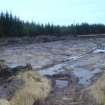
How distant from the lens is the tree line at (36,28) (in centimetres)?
4419

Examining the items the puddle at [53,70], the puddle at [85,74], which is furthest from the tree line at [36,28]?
the puddle at [85,74]

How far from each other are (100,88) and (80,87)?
1794 millimetres

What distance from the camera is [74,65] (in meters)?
19.1

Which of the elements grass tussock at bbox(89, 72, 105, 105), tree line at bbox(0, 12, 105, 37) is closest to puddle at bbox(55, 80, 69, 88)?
grass tussock at bbox(89, 72, 105, 105)

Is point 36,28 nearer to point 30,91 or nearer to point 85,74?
point 85,74

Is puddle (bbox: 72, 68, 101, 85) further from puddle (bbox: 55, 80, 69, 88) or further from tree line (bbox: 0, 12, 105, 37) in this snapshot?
tree line (bbox: 0, 12, 105, 37)

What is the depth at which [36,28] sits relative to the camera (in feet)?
167

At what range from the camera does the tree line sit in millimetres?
44191

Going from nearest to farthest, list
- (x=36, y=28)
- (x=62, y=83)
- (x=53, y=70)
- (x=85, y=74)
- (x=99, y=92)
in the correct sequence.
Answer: (x=99, y=92) < (x=62, y=83) < (x=85, y=74) < (x=53, y=70) < (x=36, y=28)

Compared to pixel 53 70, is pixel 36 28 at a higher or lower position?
higher

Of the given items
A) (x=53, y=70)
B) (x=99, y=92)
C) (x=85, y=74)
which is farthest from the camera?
(x=53, y=70)

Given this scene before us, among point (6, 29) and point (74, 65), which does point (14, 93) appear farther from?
point (6, 29)

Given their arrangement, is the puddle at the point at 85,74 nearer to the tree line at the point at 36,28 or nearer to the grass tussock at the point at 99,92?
the grass tussock at the point at 99,92

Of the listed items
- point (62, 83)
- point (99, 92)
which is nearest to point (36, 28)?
point (62, 83)
